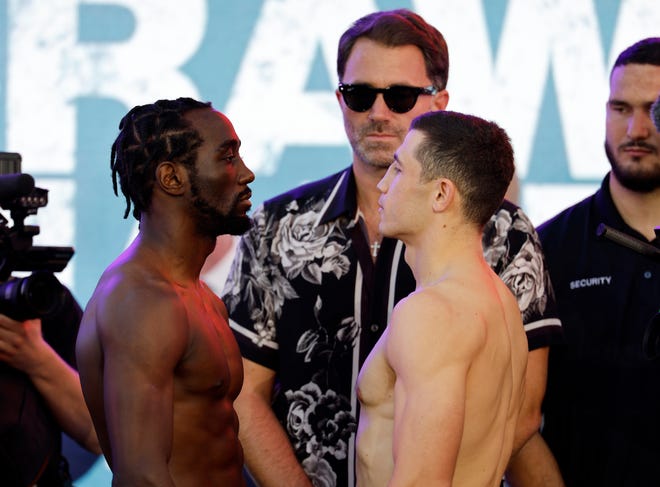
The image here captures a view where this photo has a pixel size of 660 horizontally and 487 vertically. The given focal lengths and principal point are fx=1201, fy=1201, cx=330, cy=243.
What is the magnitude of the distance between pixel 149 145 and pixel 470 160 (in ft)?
2.43

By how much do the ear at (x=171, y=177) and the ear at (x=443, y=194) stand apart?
0.58m

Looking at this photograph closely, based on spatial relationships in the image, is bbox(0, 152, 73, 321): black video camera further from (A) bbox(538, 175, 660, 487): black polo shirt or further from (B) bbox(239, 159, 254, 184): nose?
(A) bbox(538, 175, 660, 487): black polo shirt

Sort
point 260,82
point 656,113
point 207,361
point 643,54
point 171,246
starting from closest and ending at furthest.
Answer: point 207,361
point 171,246
point 656,113
point 643,54
point 260,82

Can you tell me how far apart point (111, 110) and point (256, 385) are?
171 cm

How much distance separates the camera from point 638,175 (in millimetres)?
3977

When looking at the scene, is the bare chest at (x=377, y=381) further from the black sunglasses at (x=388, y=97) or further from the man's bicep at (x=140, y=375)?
the black sunglasses at (x=388, y=97)

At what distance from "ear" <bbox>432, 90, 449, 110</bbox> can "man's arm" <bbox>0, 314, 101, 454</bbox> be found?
1.33m

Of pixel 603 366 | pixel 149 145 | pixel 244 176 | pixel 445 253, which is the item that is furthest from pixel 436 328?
pixel 603 366

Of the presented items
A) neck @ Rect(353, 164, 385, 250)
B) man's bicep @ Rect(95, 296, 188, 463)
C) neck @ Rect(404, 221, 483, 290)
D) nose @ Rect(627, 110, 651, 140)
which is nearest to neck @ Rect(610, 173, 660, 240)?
nose @ Rect(627, 110, 651, 140)

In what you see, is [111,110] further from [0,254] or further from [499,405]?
[499,405]

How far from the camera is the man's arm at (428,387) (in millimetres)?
2375

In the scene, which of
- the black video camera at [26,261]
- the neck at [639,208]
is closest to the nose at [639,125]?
the neck at [639,208]

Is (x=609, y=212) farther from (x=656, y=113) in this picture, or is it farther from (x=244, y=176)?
(x=244, y=176)

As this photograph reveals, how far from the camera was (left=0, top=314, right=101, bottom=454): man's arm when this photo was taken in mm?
3348
